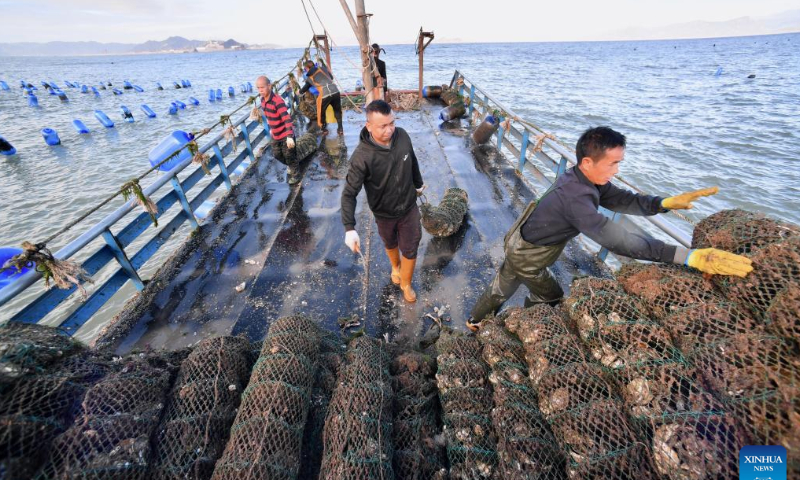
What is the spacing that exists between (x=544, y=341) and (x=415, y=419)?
1.02 m

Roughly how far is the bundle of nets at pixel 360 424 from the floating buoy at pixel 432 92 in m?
13.6

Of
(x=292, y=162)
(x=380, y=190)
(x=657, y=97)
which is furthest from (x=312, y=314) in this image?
(x=657, y=97)

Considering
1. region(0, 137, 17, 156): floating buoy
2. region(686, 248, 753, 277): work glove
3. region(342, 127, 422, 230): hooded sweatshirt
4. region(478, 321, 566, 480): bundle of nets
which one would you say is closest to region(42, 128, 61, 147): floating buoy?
region(0, 137, 17, 156): floating buoy

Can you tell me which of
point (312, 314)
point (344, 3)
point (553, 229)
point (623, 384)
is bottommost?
point (312, 314)

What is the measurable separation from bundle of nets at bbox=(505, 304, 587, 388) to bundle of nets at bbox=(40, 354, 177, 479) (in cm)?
233

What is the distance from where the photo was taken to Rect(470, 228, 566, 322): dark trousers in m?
2.92

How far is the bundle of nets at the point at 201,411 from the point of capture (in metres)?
1.86

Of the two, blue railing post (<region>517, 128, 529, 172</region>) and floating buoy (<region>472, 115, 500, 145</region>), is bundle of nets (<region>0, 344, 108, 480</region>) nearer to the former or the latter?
blue railing post (<region>517, 128, 529, 172</region>)

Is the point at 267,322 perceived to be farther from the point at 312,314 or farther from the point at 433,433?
the point at 433,433

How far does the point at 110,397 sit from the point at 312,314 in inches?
83.5

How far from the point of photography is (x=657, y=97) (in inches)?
919

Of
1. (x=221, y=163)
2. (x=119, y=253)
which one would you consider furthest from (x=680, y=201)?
(x=221, y=163)

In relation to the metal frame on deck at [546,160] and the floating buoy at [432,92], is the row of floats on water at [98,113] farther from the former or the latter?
the metal frame on deck at [546,160]

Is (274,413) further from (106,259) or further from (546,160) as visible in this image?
(546,160)
